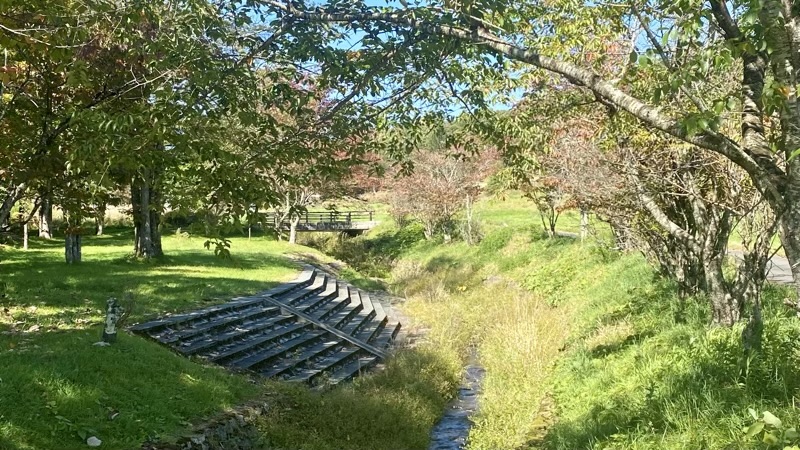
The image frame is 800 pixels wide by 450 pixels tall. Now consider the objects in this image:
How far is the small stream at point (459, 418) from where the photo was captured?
10.3 metres

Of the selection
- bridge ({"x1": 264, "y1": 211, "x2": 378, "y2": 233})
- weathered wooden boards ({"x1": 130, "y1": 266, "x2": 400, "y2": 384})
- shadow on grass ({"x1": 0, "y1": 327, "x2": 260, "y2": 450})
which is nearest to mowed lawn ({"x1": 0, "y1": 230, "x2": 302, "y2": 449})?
shadow on grass ({"x1": 0, "y1": 327, "x2": 260, "y2": 450})

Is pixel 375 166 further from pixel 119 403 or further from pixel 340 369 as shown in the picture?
pixel 340 369

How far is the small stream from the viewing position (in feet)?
33.8

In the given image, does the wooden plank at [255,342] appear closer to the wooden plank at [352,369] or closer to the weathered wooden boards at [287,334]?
the weathered wooden boards at [287,334]

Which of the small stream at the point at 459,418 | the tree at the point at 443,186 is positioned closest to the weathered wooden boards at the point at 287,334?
the small stream at the point at 459,418

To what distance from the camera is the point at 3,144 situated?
28.7 feet

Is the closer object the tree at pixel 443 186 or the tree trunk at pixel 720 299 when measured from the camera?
the tree trunk at pixel 720 299

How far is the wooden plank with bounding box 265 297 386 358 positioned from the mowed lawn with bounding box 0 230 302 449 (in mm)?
1354

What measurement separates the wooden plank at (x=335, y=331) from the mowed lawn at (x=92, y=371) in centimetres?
135

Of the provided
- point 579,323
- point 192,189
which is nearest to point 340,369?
point 579,323

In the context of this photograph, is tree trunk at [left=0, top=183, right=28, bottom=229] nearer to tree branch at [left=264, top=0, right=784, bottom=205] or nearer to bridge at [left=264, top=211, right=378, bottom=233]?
tree branch at [left=264, top=0, right=784, bottom=205]

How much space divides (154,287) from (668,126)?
14.8 meters

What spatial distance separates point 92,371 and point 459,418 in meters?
6.64

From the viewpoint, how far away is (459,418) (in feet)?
37.9
